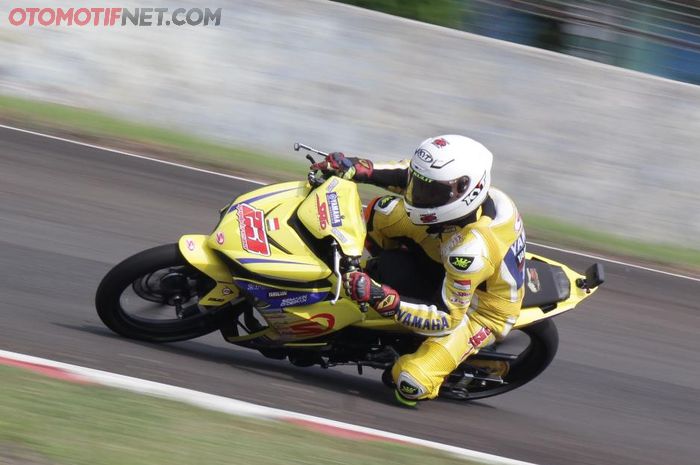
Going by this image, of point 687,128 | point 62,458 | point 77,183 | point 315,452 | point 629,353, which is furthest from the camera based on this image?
point 687,128

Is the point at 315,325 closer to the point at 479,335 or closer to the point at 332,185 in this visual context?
the point at 332,185

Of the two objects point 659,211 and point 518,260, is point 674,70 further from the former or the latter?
point 518,260

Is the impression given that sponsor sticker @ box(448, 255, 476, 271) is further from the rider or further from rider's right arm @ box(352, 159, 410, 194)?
rider's right arm @ box(352, 159, 410, 194)

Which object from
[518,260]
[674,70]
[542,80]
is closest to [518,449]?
[518,260]

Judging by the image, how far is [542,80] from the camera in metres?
10.3

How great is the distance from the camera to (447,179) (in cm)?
513

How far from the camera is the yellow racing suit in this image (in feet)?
17.7

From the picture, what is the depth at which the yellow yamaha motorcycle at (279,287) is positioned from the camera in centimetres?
530

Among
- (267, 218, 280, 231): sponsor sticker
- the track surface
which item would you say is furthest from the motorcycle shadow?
(267, 218, 280, 231): sponsor sticker

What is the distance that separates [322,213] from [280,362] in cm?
131

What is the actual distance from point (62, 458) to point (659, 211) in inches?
313

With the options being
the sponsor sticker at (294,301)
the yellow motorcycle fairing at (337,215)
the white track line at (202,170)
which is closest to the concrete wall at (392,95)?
the white track line at (202,170)

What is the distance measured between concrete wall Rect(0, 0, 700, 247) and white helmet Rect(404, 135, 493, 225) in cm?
523
